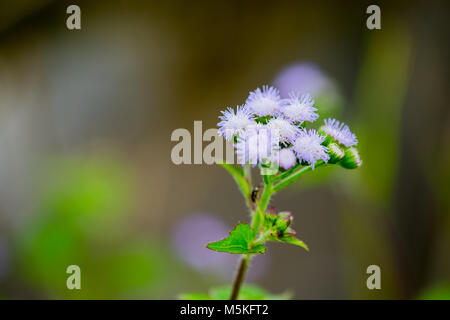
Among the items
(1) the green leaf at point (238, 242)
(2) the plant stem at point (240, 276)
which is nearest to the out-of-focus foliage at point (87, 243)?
(2) the plant stem at point (240, 276)

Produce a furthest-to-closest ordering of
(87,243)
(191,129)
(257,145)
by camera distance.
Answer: (191,129)
(87,243)
(257,145)

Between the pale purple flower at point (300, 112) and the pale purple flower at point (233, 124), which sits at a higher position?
the pale purple flower at point (300, 112)

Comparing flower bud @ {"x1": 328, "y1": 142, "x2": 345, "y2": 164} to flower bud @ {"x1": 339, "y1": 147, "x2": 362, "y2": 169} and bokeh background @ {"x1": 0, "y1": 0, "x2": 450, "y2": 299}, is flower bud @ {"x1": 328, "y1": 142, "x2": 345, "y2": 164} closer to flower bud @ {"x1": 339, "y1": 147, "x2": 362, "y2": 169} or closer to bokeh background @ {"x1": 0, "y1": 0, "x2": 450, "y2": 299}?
flower bud @ {"x1": 339, "y1": 147, "x2": 362, "y2": 169}

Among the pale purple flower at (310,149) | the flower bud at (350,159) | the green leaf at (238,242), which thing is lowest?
the green leaf at (238,242)

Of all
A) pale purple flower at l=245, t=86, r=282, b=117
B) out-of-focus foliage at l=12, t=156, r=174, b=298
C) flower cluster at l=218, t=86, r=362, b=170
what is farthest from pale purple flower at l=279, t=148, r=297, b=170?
out-of-focus foliage at l=12, t=156, r=174, b=298

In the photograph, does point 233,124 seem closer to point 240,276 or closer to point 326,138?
point 326,138

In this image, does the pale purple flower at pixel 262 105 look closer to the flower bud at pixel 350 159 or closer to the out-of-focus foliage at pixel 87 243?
the flower bud at pixel 350 159

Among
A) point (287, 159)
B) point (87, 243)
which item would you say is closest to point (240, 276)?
point (287, 159)
